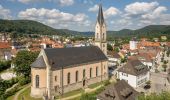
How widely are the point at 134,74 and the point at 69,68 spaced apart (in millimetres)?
18368

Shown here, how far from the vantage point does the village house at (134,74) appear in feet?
199

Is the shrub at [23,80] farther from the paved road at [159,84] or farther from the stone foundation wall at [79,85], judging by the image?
the paved road at [159,84]

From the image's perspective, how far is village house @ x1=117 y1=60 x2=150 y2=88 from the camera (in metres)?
60.7

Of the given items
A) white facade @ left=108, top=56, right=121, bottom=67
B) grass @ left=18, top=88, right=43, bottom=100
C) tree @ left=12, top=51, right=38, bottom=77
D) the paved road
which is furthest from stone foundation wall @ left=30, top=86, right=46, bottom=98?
white facade @ left=108, top=56, right=121, bottom=67

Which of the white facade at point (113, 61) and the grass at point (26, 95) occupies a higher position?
the white facade at point (113, 61)

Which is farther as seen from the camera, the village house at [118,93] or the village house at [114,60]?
the village house at [114,60]

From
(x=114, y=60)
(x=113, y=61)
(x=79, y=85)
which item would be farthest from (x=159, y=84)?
(x=114, y=60)

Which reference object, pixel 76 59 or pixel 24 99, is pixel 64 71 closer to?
pixel 76 59

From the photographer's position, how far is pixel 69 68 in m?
56.9

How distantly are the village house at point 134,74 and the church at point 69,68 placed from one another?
791 cm

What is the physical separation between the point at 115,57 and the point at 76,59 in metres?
47.0

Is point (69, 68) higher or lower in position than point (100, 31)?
lower

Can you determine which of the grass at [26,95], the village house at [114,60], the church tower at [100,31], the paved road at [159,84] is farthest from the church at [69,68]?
the village house at [114,60]

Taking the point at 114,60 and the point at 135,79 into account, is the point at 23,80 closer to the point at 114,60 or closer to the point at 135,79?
the point at 135,79
